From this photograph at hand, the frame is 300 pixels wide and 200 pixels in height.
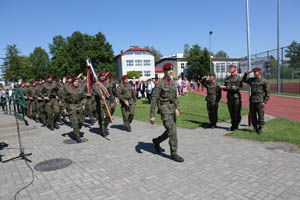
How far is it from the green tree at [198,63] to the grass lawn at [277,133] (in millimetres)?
63046

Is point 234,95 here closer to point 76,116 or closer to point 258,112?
point 258,112

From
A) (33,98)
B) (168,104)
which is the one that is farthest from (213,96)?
(33,98)

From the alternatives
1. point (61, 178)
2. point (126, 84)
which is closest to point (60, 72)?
point (126, 84)

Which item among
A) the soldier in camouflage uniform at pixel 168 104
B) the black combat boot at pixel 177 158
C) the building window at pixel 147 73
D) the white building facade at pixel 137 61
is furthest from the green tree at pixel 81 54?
the black combat boot at pixel 177 158

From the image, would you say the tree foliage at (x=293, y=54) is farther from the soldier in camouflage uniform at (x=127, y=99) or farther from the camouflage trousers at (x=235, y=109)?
the soldier in camouflage uniform at (x=127, y=99)

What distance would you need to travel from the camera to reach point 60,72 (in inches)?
2229

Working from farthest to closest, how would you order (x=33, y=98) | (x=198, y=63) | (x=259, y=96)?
(x=198, y=63)
(x=33, y=98)
(x=259, y=96)

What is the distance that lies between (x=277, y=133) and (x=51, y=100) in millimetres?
8993

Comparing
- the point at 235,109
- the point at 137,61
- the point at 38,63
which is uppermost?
the point at 38,63

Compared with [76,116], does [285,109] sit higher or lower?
lower

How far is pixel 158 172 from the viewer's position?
15.5 ft

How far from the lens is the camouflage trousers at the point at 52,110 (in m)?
9.76

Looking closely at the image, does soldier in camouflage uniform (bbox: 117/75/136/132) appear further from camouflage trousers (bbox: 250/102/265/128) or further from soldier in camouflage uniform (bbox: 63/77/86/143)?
camouflage trousers (bbox: 250/102/265/128)

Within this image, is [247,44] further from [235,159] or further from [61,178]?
[61,178]
